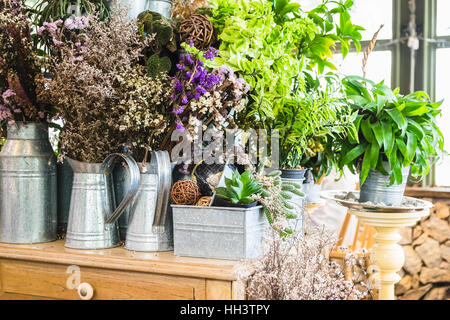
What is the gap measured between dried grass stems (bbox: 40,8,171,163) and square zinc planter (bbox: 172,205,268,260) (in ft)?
0.77

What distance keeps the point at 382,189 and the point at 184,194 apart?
81cm

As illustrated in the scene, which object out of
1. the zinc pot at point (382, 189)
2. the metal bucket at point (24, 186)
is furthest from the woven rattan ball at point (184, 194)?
the zinc pot at point (382, 189)

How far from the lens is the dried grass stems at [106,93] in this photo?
1.13 meters

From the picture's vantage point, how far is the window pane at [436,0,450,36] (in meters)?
2.99

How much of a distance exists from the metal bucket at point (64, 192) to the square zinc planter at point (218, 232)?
428 mm

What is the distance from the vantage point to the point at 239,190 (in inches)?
42.5

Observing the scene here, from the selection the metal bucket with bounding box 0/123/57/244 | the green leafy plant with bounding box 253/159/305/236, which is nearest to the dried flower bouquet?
the metal bucket with bounding box 0/123/57/244

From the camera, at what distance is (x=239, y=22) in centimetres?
112

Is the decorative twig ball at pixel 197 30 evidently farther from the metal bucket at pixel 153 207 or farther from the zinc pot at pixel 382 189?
the zinc pot at pixel 382 189

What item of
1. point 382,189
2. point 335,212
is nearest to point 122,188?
point 382,189

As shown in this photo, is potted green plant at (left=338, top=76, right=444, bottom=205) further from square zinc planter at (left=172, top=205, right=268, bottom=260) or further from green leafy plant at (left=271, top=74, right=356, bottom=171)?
square zinc planter at (left=172, top=205, right=268, bottom=260)

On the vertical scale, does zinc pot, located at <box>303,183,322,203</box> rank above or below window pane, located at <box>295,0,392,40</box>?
below

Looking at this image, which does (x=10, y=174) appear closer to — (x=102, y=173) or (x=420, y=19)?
(x=102, y=173)
